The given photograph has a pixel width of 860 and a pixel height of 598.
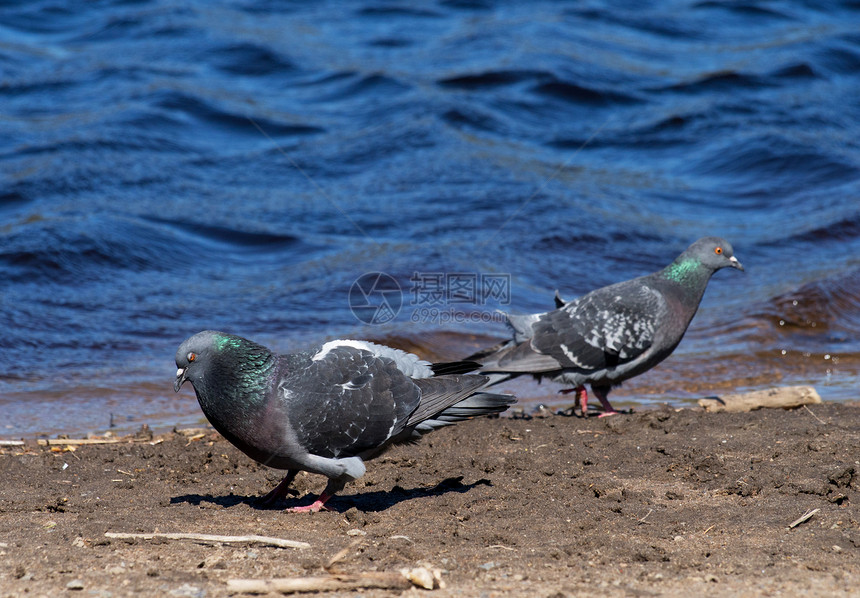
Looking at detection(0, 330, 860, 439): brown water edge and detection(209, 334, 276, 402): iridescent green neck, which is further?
detection(0, 330, 860, 439): brown water edge

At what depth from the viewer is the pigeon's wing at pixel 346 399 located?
468 centimetres

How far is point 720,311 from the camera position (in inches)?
400

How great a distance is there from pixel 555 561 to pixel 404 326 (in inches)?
228

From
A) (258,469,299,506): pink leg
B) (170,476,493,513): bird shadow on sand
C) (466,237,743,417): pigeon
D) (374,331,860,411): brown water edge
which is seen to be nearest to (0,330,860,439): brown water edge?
(374,331,860,411): brown water edge

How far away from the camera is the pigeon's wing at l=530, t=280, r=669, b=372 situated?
7.04 metres

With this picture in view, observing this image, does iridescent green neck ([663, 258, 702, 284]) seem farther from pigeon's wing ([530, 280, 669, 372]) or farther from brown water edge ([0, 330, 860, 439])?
brown water edge ([0, 330, 860, 439])

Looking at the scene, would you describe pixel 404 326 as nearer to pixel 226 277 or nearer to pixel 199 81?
pixel 226 277

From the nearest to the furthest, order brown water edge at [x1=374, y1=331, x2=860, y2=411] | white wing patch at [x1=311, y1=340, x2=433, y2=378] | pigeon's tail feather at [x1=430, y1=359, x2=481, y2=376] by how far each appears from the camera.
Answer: white wing patch at [x1=311, y1=340, x2=433, y2=378]
pigeon's tail feather at [x1=430, y1=359, x2=481, y2=376]
brown water edge at [x1=374, y1=331, x2=860, y2=411]

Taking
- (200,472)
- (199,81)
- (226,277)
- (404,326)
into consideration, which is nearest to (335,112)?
(199,81)

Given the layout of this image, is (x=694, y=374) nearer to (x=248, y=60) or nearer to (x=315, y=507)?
(x=315, y=507)

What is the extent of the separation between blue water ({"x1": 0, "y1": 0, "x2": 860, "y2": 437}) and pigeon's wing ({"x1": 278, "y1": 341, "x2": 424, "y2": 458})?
256 cm

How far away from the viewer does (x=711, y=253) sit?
7.54 meters

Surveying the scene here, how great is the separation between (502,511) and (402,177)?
401 inches

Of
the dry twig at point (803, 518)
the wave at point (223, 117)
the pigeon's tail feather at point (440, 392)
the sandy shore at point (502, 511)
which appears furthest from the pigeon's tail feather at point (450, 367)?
the wave at point (223, 117)
